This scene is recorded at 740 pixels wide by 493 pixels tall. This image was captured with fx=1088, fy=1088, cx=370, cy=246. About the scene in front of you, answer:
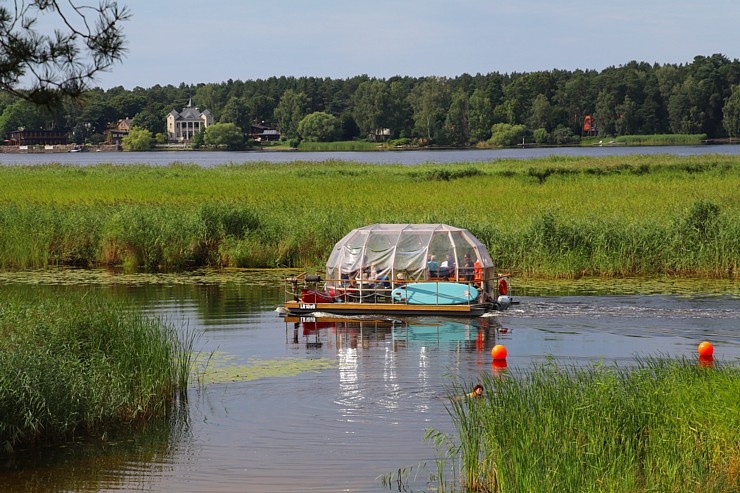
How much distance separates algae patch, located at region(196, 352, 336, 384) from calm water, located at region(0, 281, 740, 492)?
8 cm

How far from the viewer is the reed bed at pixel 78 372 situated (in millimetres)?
15344

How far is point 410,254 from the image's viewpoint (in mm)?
28672

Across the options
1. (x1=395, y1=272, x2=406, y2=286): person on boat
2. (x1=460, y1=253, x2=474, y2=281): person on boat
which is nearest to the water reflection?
(x1=395, y1=272, x2=406, y2=286): person on boat

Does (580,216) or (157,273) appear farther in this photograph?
(580,216)

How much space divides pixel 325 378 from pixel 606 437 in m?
8.62

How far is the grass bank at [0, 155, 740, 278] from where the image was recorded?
1319 inches

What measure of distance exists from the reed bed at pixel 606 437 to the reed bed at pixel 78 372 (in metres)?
5.45

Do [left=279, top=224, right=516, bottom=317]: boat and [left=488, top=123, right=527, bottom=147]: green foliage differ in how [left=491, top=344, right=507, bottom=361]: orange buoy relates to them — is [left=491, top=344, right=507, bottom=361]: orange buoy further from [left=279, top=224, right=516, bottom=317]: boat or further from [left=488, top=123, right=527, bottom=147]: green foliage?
[left=488, top=123, right=527, bottom=147]: green foliage

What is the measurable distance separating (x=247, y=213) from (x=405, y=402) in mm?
21537

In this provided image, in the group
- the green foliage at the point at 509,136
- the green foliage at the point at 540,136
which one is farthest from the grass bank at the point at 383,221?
the green foliage at the point at 540,136

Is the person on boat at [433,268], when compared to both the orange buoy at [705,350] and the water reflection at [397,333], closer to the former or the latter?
the water reflection at [397,333]

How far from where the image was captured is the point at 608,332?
25.1 metres

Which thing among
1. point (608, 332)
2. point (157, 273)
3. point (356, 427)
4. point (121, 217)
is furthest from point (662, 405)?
point (121, 217)

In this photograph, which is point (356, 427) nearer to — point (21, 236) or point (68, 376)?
point (68, 376)
